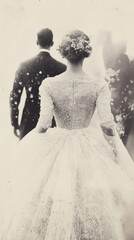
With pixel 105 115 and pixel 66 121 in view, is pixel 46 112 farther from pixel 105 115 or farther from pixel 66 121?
pixel 105 115

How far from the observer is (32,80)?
86.7 inches

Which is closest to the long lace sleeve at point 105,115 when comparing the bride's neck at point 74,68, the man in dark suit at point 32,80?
the bride's neck at point 74,68

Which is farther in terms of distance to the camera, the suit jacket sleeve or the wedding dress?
the suit jacket sleeve

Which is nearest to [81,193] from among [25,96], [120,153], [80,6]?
[120,153]

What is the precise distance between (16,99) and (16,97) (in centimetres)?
1

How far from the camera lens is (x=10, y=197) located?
1943 mm

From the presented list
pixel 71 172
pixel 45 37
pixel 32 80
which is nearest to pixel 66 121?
pixel 71 172

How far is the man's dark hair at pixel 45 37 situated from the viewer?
2252 mm

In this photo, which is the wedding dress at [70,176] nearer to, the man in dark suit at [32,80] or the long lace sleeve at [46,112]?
the long lace sleeve at [46,112]

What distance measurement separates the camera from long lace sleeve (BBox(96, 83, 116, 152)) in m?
1.94

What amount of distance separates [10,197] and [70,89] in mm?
544

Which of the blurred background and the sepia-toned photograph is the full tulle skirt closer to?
the sepia-toned photograph

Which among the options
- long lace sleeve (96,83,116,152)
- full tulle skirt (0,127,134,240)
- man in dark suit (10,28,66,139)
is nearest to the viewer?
full tulle skirt (0,127,134,240)

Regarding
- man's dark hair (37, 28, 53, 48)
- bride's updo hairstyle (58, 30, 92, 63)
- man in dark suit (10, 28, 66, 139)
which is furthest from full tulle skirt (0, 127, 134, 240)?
man's dark hair (37, 28, 53, 48)
